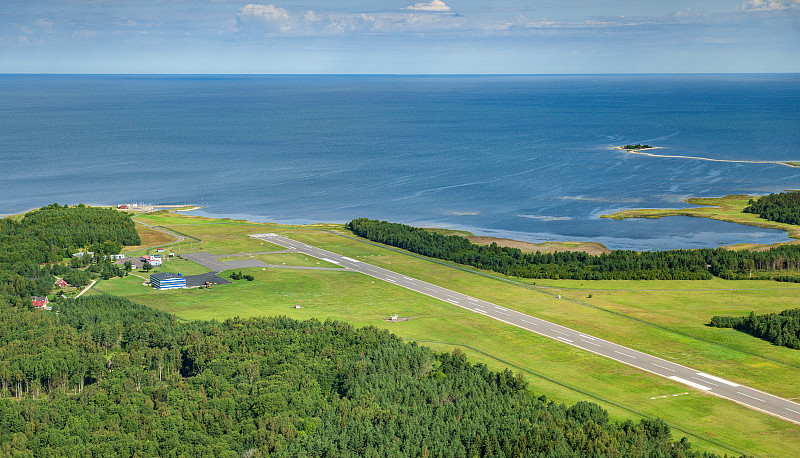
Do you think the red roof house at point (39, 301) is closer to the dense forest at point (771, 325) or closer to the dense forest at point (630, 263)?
the dense forest at point (630, 263)

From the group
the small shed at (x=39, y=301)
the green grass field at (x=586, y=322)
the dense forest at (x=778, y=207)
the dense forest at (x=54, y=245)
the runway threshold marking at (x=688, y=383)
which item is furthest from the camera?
the dense forest at (x=778, y=207)

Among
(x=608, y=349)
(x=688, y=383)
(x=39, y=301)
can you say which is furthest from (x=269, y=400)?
(x=39, y=301)

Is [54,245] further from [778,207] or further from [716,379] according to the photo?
[778,207]

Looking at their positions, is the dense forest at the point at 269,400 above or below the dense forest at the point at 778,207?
below

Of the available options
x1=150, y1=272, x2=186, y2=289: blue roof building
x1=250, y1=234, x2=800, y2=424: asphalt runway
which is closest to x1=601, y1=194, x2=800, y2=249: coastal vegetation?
x1=250, y1=234, x2=800, y2=424: asphalt runway

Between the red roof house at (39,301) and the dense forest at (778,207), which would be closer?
the red roof house at (39,301)

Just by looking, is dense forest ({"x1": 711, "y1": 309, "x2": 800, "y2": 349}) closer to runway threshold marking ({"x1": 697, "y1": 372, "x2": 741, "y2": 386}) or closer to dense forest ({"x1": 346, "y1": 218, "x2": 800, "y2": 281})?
runway threshold marking ({"x1": 697, "y1": 372, "x2": 741, "y2": 386})

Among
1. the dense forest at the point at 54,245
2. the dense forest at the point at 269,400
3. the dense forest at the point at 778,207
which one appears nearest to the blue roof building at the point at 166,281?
the dense forest at the point at 54,245
